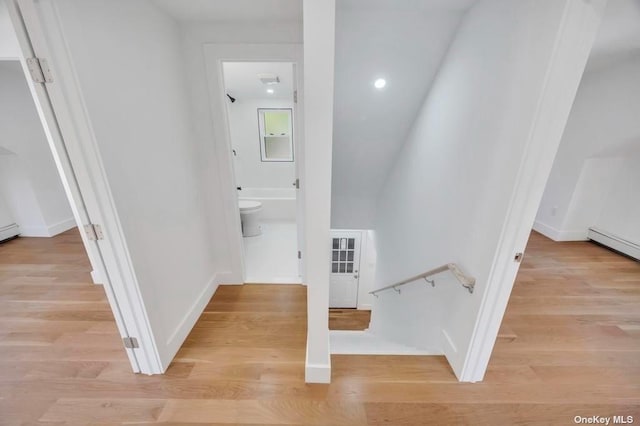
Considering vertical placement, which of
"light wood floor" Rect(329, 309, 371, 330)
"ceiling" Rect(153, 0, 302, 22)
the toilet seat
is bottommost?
"light wood floor" Rect(329, 309, 371, 330)

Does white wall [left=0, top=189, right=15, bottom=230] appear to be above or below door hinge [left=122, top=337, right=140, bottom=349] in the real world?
above

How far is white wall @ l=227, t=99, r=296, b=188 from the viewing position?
479 cm

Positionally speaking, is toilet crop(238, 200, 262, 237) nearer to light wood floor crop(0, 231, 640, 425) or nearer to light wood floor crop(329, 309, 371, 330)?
light wood floor crop(0, 231, 640, 425)

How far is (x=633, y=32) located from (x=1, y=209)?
694 centimetres

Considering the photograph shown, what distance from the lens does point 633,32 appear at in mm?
1707

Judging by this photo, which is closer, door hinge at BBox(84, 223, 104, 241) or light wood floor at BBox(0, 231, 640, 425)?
door hinge at BBox(84, 223, 104, 241)

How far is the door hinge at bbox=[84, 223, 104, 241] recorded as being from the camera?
47.1 inches

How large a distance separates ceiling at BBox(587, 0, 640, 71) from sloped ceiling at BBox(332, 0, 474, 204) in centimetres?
88

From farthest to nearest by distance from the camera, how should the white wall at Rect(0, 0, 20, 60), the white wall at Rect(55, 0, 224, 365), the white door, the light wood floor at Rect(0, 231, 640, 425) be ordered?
the white door
the white wall at Rect(0, 0, 20, 60)
the light wood floor at Rect(0, 231, 640, 425)
the white wall at Rect(55, 0, 224, 365)

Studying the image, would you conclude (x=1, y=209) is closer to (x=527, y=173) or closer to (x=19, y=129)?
(x=19, y=129)

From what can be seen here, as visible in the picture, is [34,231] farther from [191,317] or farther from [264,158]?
[264,158]

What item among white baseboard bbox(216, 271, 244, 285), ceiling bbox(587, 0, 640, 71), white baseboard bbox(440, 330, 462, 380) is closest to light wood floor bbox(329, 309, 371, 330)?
white baseboard bbox(216, 271, 244, 285)

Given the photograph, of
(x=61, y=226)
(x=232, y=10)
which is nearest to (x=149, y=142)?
(x=232, y=10)

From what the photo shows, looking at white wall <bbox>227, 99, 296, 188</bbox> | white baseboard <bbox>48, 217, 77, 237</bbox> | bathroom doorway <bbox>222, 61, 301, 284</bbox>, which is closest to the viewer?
white baseboard <bbox>48, 217, 77, 237</bbox>
